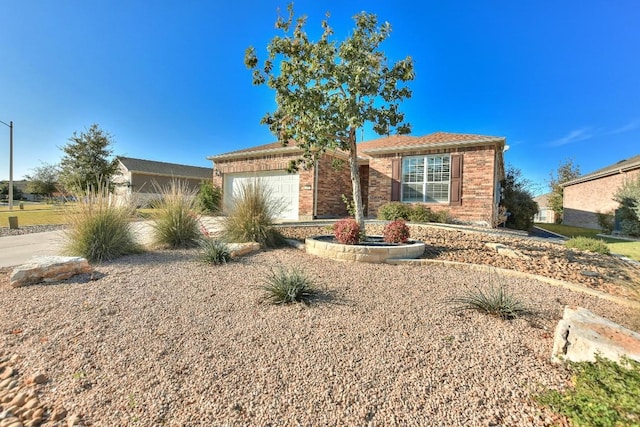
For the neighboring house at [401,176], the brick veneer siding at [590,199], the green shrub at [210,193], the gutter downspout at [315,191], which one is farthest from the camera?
the brick veneer siding at [590,199]

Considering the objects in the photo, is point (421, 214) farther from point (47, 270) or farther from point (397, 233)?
point (47, 270)

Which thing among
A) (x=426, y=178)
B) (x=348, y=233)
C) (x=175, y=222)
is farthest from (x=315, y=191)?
(x=348, y=233)

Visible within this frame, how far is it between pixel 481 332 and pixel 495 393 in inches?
32.3

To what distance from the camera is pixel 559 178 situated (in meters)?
27.3

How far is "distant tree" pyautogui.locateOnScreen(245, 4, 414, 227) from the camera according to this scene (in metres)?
4.93

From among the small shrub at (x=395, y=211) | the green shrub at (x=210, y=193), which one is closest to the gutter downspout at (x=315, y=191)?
the small shrub at (x=395, y=211)

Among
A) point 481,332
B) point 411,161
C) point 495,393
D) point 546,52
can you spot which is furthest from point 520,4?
point 495,393

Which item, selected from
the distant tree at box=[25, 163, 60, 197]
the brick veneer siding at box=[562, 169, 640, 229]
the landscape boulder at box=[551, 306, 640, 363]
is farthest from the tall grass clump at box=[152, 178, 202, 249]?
the distant tree at box=[25, 163, 60, 197]

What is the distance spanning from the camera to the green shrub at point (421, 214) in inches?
394

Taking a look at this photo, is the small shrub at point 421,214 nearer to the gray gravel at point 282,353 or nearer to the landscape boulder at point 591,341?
the gray gravel at point 282,353

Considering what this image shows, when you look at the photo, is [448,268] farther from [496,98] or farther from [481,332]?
[496,98]

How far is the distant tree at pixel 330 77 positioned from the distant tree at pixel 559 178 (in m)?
26.5

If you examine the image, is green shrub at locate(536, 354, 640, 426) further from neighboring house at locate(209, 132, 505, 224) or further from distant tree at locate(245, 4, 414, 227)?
neighboring house at locate(209, 132, 505, 224)

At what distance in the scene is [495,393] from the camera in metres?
1.77
